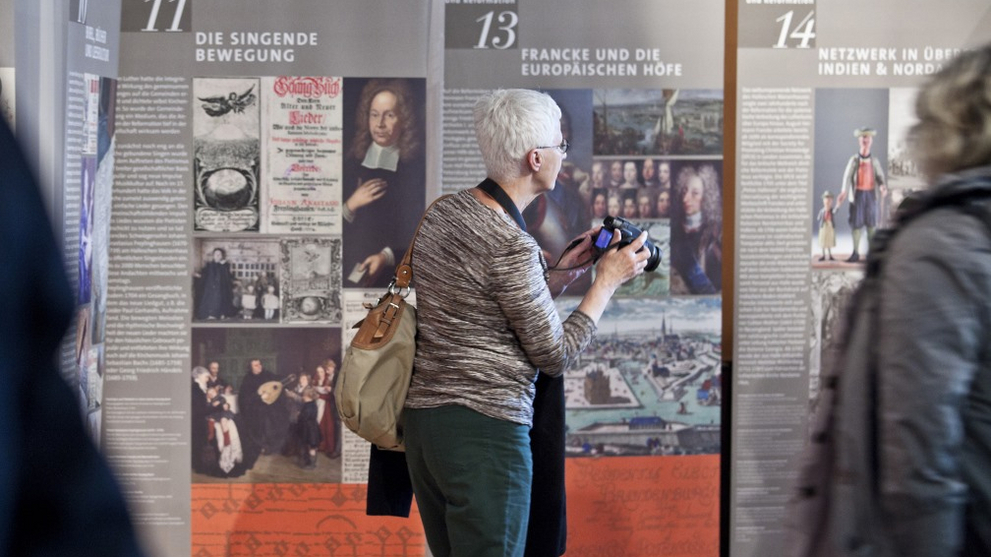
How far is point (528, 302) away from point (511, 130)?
1.44 ft

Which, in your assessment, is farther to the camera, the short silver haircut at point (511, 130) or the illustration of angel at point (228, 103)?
the illustration of angel at point (228, 103)

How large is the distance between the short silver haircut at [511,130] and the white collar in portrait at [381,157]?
1.06 metres

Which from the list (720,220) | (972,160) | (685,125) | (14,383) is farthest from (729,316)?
(14,383)

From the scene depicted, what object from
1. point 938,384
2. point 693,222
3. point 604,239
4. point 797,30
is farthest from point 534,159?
point 797,30

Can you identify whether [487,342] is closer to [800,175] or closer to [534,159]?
[534,159]

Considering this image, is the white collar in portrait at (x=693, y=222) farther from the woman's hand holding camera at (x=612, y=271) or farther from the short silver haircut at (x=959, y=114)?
the short silver haircut at (x=959, y=114)

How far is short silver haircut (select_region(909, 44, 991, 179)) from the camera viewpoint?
137 cm

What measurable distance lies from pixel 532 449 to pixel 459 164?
131cm

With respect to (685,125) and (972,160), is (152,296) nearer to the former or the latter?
(685,125)

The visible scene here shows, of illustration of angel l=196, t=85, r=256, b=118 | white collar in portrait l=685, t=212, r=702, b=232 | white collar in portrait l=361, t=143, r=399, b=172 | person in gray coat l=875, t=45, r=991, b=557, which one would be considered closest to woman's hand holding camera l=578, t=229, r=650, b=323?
white collar in portrait l=685, t=212, r=702, b=232

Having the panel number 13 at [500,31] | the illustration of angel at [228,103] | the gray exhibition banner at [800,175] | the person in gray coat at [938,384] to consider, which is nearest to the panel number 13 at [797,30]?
the gray exhibition banner at [800,175]

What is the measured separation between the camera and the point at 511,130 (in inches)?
98.9

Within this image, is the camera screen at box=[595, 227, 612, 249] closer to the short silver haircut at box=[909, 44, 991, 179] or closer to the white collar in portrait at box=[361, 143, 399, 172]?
the white collar in portrait at box=[361, 143, 399, 172]

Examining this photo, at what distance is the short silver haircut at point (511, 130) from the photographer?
2.52 meters
